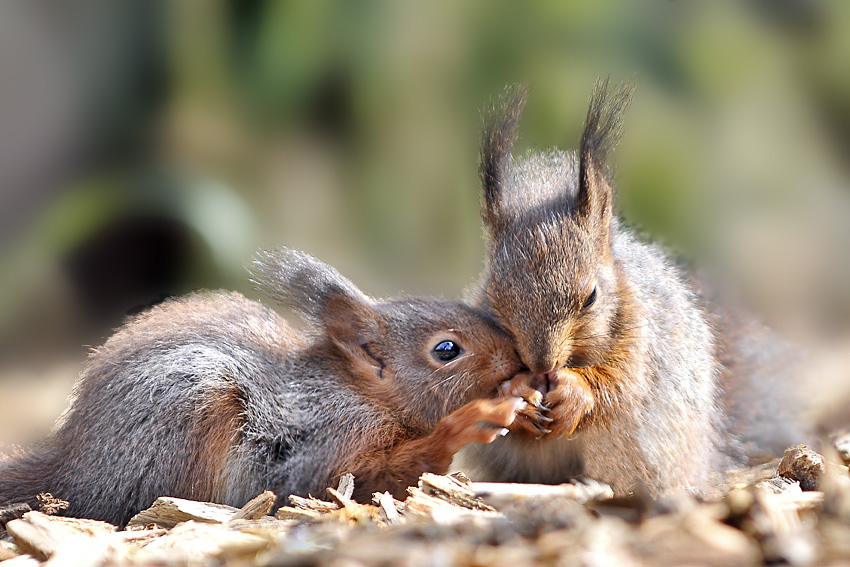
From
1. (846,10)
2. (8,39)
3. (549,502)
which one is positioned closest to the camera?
(549,502)

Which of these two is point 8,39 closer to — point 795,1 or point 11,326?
point 11,326

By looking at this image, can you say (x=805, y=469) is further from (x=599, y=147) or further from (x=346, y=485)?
(x=346, y=485)

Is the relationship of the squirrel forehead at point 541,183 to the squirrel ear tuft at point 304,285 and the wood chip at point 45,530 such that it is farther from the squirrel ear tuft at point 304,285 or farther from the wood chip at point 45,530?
the wood chip at point 45,530

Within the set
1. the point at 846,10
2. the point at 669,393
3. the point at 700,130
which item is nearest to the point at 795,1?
Result: the point at 846,10

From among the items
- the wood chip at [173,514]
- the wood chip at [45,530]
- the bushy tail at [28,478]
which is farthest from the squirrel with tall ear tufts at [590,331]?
the bushy tail at [28,478]

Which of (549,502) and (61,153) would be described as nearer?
(549,502)

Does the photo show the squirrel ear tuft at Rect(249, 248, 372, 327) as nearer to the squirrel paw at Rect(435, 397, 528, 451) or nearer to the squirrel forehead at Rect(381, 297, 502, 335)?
the squirrel forehead at Rect(381, 297, 502, 335)

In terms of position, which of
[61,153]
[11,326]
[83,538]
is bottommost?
[83,538]
